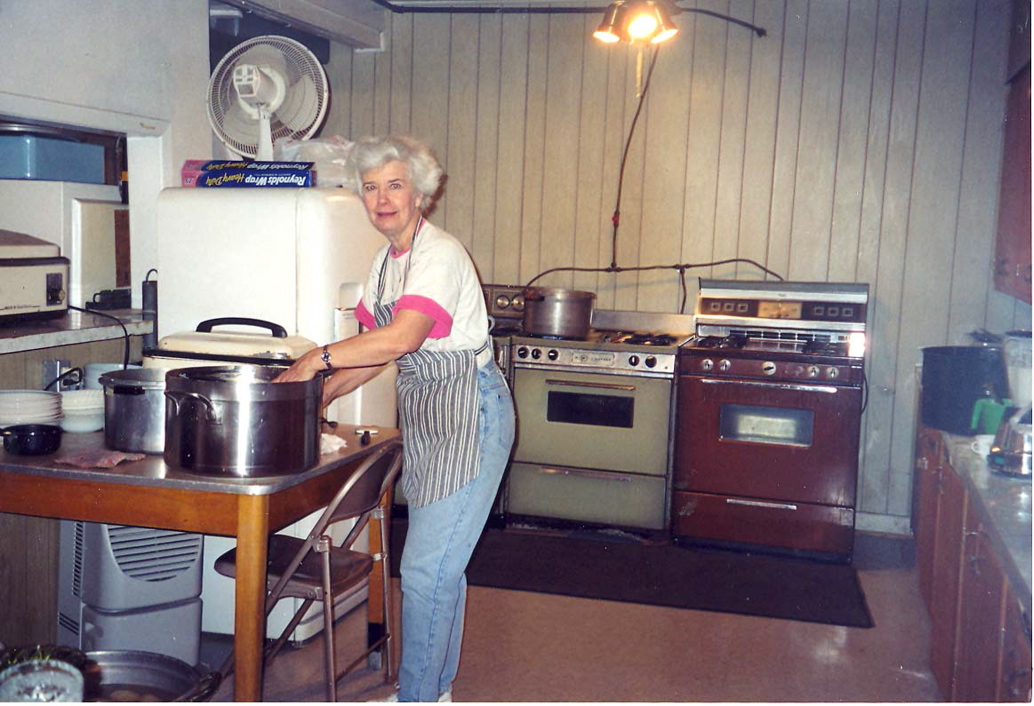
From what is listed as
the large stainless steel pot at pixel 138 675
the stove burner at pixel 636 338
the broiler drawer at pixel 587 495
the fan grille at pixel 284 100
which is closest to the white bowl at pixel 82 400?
the large stainless steel pot at pixel 138 675

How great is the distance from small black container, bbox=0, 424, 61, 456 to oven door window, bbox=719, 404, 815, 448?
2699 mm

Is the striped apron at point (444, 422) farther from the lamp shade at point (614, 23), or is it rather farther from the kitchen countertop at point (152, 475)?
the lamp shade at point (614, 23)

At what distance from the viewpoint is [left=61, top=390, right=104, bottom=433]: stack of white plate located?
254cm

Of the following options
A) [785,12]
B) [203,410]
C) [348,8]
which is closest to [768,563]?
[785,12]

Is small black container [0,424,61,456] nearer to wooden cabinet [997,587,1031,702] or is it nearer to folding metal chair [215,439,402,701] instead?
folding metal chair [215,439,402,701]

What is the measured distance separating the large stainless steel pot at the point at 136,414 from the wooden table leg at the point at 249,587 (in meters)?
0.36

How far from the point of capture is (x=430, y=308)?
2.33 meters

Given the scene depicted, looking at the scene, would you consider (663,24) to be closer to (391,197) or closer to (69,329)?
(391,197)

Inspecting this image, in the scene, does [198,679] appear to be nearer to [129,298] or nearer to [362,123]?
[129,298]

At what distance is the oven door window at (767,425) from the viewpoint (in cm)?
412

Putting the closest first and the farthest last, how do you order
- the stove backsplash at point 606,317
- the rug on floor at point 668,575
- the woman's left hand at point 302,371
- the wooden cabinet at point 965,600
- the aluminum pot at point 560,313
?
1. the wooden cabinet at point 965,600
2. the woman's left hand at point 302,371
3. the rug on floor at point 668,575
4. the aluminum pot at point 560,313
5. the stove backsplash at point 606,317

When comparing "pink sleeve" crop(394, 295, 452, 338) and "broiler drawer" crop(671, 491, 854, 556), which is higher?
"pink sleeve" crop(394, 295, 452, 338)

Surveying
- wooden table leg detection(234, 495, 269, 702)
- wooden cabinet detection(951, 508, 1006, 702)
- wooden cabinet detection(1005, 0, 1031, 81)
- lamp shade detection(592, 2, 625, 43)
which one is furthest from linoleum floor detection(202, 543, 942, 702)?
lamp shade detection(592, 2, 625, 43)

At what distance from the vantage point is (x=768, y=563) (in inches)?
162
